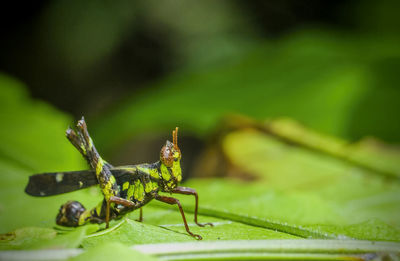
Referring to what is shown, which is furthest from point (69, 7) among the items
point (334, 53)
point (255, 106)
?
point (334, 53)

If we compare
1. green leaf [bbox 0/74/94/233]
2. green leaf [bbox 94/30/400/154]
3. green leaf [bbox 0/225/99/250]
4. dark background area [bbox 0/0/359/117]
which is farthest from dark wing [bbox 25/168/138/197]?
dark background area [bbox 0/0/359/117]

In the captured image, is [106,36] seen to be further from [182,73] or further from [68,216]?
[68,216]

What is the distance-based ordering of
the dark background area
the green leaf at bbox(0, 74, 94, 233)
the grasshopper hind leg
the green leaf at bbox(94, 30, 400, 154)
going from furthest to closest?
1. the dark background area
2. the green leaf at bbox(94, 30, 400, 154)
3. the green leaf at bbox(0, 74, 94, 233)
4. the grasshopper hind leg

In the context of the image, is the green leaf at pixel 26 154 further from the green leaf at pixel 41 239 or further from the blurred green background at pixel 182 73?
the green leaf at pixel 41 239

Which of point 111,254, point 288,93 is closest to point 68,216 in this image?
point 111,254

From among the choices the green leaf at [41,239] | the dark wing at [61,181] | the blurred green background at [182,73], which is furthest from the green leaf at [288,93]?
the green leaf at [41,239]

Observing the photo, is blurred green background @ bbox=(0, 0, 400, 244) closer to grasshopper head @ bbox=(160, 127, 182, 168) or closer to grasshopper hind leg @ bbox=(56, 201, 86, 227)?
grasshopper hind leg @ bbox=(56, 201, 86, 227)

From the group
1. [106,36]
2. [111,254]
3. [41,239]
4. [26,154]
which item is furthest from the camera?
[106,36]
